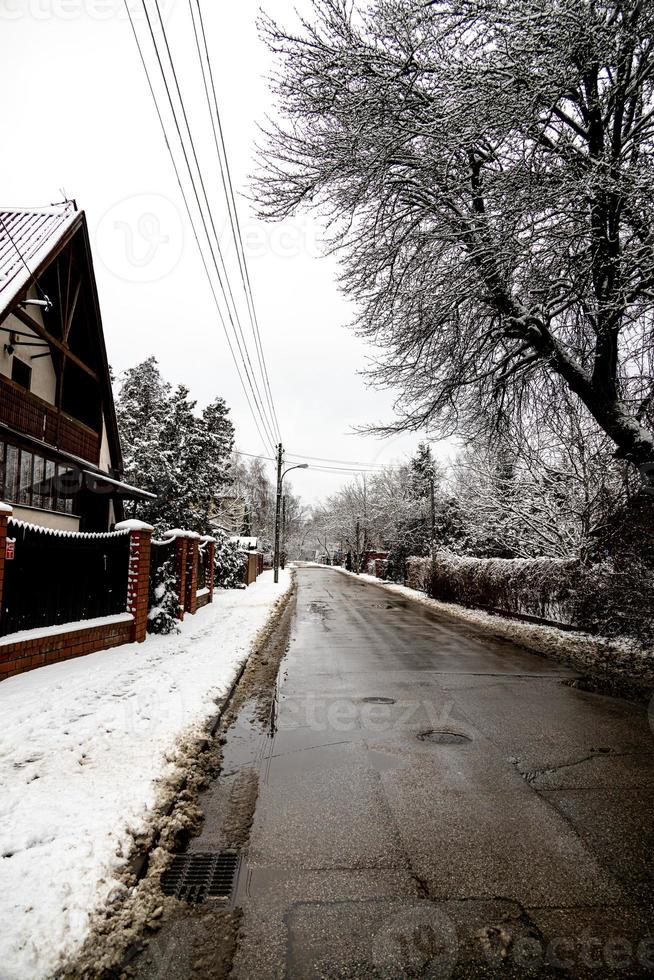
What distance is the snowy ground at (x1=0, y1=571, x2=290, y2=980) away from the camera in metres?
2.32

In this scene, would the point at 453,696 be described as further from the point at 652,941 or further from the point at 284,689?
the point at 652,941

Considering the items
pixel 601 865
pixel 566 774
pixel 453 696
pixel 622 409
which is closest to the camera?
pixel 601 865

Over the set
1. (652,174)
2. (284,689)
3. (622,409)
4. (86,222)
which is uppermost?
(86,222)

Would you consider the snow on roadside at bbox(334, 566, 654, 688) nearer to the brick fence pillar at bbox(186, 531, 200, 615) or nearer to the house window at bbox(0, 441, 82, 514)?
the brick fence pillar at bbox(186, 531, 200, 615)

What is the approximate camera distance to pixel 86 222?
43.2 ft

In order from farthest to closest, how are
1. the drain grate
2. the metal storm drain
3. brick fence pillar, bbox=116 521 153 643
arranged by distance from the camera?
brick fence pillar, bbox=116 521 153 643 → the metal storm drain → the drain grate

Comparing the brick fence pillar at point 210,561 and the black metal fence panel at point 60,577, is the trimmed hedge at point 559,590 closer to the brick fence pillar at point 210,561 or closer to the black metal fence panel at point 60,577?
the black metal fence panel at point 60,577

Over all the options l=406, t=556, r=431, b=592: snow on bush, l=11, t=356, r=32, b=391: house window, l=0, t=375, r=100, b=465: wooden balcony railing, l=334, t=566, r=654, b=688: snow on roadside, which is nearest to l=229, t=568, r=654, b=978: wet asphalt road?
l=334, t=566, r=654, b=688: snow on roadside

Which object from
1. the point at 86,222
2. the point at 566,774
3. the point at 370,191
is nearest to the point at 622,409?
the point at 370,191

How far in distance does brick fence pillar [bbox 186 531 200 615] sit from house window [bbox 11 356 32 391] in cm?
505

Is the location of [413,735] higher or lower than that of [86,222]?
lower

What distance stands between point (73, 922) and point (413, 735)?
3.23 meters

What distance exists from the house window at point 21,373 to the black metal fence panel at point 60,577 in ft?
18.2

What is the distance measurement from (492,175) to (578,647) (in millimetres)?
8176
